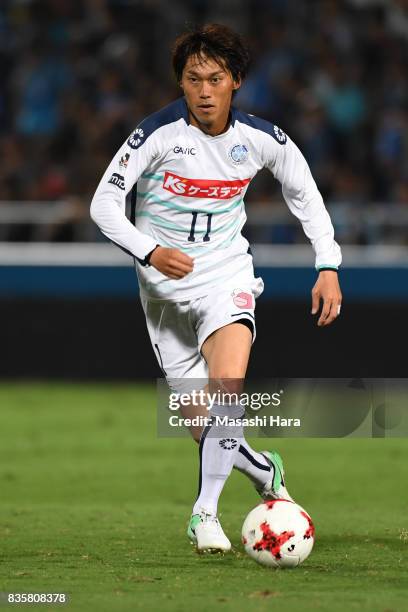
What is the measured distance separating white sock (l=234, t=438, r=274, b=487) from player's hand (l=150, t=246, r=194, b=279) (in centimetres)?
100

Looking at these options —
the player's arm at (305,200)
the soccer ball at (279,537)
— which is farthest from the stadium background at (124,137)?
the soccer ball at (279,537)

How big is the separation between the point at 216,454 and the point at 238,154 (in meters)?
1.37

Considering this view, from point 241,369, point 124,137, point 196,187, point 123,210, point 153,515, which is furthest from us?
point 124,137

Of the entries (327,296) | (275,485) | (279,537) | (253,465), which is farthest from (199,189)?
(279,537)

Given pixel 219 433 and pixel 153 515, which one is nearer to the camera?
pixel 219 433

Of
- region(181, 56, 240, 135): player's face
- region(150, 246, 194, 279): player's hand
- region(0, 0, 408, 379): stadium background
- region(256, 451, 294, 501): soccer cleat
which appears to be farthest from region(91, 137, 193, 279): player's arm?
region(0, 0, 408, 379): stadium background

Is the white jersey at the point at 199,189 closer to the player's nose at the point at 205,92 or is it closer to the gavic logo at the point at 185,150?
the gavic logo at the point at 185,150

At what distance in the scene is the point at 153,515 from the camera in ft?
23.8

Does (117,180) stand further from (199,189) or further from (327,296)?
(327,296)

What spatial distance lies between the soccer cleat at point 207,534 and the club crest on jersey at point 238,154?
160 cm

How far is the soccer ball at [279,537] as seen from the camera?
5.38m

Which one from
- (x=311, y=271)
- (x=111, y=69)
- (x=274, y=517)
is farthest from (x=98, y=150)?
(x=274, y=517)

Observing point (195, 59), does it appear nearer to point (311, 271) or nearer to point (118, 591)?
point (118, 591)

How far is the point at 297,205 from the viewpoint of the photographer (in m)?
6.24
